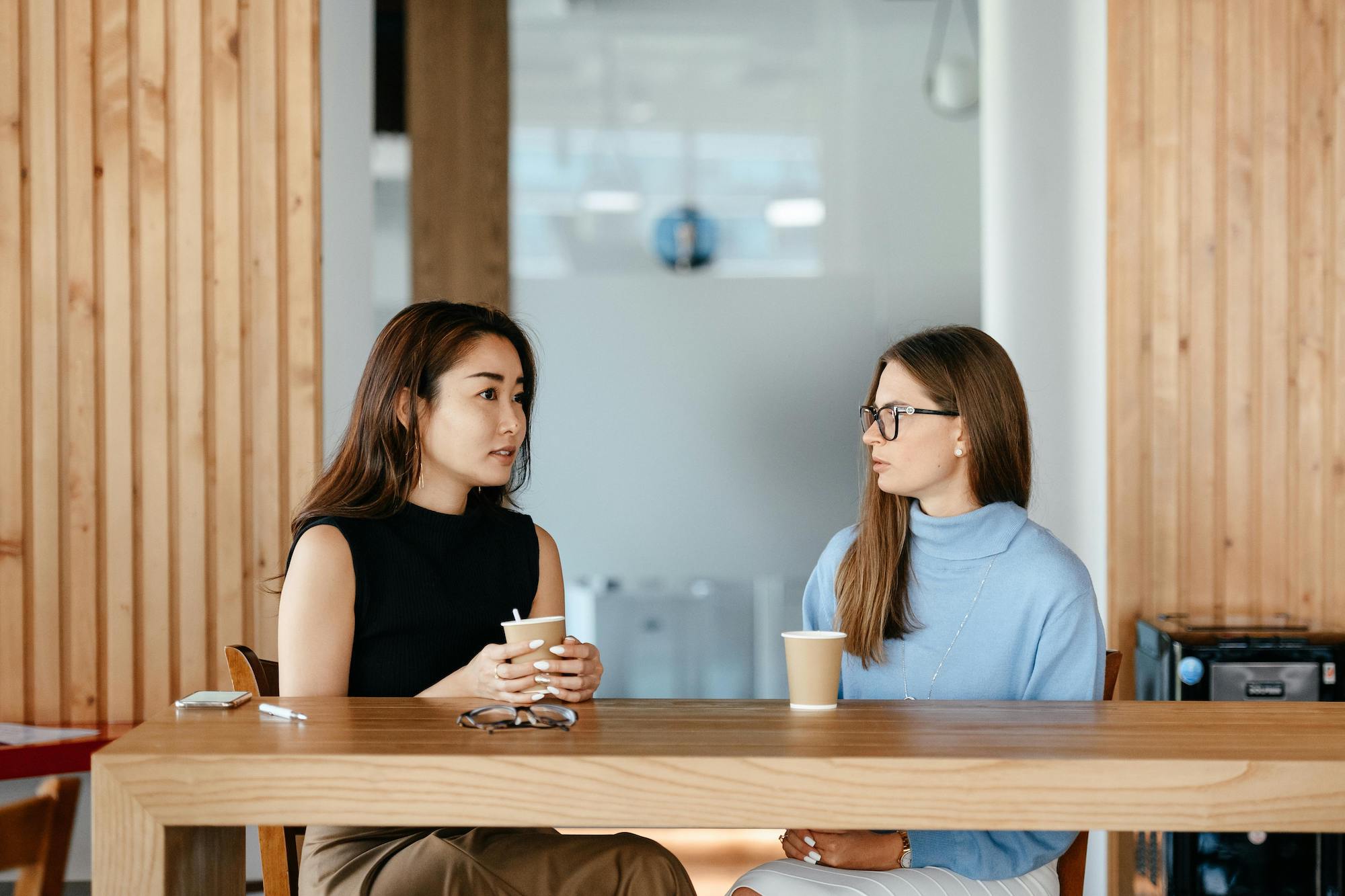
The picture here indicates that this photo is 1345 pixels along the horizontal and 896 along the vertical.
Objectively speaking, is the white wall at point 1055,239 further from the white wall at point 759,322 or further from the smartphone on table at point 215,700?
the smartphone on table at point 215,700

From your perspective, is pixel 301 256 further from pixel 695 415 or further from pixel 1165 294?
pixel 1165 294

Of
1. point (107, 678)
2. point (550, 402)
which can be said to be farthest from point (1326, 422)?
point (107, 678)

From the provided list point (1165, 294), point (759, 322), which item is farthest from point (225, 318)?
point (1165, 294)

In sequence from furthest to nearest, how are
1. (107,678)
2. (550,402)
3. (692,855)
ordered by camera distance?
(550,402), (692,855), (107,678)

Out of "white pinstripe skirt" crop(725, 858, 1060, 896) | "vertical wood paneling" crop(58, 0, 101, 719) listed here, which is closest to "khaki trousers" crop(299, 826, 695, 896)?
"white pinstripe skirt" crop(725, 858, 1060, 896)

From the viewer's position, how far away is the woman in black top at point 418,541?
5.78 ft

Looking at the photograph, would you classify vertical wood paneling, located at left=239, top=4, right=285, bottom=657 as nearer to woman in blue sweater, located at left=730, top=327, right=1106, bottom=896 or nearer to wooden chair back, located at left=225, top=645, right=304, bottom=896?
wooden chair back, located at left=225, top=645, right=304, bottom=896

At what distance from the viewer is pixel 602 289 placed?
4137 mm

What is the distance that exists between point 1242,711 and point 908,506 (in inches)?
27.7

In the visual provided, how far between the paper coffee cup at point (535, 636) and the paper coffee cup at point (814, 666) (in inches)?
11.6

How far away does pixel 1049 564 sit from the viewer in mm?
1835

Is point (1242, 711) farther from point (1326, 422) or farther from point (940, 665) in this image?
point (1326, 422)

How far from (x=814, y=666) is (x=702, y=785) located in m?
0.31

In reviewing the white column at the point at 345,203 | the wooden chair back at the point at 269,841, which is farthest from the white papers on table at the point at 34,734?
the wooden chair back at the point at 269,841
